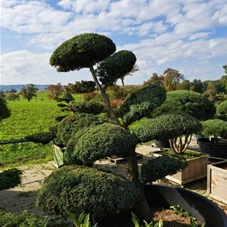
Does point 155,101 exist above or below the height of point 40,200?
above

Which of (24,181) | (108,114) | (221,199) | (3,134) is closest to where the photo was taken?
(108,114)

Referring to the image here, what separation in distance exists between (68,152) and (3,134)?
8272 mm

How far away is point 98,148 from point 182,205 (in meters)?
1.58

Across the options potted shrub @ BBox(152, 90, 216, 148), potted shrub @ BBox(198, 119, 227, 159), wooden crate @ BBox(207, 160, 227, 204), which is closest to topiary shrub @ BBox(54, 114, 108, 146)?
wooden crate @ BBox(207, 160, 227, 204)

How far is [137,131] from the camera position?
256cm

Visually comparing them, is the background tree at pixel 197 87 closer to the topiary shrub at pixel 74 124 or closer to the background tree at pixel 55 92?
the background tree at pixel 55 92

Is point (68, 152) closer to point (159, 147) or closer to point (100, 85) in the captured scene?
point (100, 85)

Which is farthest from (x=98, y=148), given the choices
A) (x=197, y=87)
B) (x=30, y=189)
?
(x=197, y=87)

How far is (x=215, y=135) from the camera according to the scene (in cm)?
547

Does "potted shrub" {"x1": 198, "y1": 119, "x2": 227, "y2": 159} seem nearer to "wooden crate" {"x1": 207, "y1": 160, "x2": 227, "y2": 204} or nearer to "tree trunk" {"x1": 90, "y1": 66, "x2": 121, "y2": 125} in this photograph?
"wooden crate" {"x1": 207, "y1": 160, "x2": 227, "y2": 204}

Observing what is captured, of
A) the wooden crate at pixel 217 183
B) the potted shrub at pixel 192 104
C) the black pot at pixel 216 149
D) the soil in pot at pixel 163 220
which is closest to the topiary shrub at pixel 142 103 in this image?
the soil in pot at pixel 163 220

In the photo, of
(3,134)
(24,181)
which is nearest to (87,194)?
(24,181)

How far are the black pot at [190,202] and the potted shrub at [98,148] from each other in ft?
1.68

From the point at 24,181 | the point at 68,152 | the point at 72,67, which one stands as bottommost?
the point at 24,181
